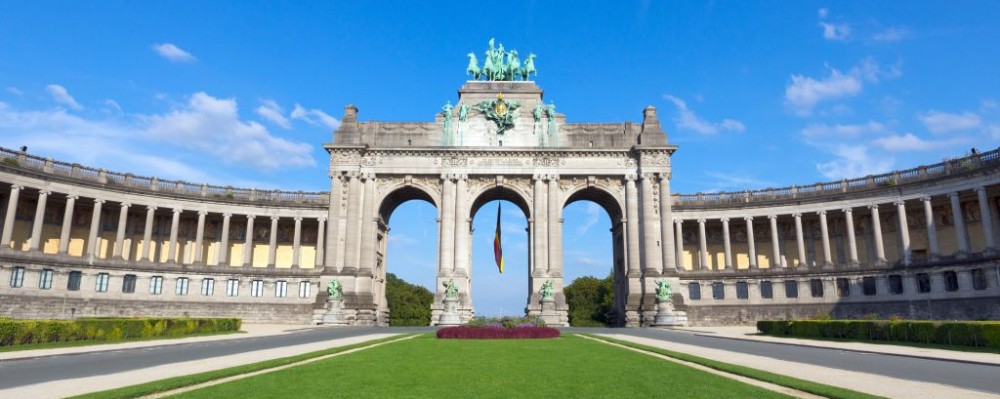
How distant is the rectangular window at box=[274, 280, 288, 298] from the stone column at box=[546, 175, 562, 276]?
2982 cm

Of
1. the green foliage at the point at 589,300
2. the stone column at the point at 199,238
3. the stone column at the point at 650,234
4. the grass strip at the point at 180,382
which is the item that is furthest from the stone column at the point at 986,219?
the stone column at the point at 199,238

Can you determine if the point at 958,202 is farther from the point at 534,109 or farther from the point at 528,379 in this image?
the point at 528,379

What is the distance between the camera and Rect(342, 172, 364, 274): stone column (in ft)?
205

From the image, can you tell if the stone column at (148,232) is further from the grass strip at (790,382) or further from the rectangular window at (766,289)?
the rectangular window at (766,289)

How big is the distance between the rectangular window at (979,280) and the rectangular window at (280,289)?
69.3m

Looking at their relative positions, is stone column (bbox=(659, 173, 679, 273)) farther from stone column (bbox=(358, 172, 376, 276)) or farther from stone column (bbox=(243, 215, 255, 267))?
stone column (bbox=(243, 215, 255, 267))

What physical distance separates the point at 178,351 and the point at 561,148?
4726 cm

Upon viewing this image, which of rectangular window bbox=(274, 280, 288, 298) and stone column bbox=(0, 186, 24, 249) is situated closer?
stone column bbox=(0, 186, 24, 249)

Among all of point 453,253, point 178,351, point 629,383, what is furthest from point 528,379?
point 453,253

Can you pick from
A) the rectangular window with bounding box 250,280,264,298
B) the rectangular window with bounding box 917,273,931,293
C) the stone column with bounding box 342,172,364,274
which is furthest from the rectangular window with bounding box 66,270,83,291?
the rectangular window with bounding box 917,273,931,293

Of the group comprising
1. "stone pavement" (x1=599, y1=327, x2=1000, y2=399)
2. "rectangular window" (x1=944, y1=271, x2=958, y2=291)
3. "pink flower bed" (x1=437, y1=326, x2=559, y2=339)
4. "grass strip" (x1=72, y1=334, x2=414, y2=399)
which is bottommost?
"grass strip" (x1=72, y1=334, x2=414, y2=399)

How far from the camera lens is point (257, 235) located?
2908 inches

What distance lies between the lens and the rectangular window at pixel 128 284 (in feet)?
201

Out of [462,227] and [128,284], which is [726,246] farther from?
[128,284]
